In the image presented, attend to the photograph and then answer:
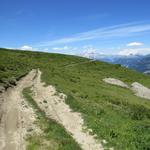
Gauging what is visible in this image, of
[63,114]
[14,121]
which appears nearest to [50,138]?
[14,121]

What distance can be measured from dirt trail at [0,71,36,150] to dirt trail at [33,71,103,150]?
2.45 metres

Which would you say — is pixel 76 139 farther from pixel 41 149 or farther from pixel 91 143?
pixel 41 149

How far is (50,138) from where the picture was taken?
84.2ft

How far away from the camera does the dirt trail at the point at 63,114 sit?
81.3 ft

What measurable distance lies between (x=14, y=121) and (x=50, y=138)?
23.1 ft

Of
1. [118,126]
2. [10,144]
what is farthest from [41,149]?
[118,126]

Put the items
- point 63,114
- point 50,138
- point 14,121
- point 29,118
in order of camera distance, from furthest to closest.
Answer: point 63,114 → point 29,118 → point 14,121 → point 50,138

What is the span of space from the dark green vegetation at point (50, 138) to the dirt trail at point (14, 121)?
95 cm

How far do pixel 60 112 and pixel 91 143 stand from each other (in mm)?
10872

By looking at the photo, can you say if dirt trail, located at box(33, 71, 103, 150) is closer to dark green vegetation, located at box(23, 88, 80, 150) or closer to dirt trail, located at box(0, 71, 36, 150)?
dark green vegetation, located at box(23, 88, 80, 150)

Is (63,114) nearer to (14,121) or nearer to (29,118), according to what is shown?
(29,118)

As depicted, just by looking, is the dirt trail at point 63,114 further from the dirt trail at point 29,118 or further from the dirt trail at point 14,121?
the dirt trail at point 14,121

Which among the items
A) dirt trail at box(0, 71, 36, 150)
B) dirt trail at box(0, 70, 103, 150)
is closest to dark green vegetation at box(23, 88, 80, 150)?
dirt trail at box(0, 70, 103, 150)

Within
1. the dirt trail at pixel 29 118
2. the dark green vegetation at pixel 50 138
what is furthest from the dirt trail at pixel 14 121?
the dark green vegetation at pixel 50 138
